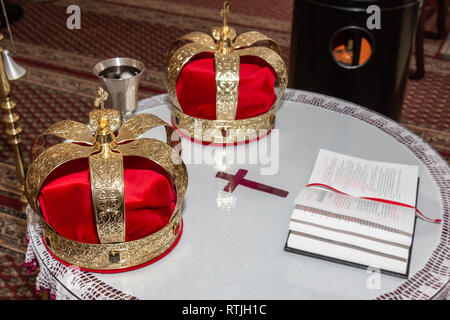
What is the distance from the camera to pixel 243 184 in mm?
1057

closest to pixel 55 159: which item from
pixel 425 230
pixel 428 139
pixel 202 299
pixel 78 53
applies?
pixel 202 299

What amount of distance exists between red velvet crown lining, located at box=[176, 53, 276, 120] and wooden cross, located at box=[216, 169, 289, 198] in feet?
0.50

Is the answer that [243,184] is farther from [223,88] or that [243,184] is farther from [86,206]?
[86,206]

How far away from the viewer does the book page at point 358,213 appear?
0.85 meters

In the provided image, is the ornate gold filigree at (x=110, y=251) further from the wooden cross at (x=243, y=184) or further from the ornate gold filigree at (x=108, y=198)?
the wooden cross at (x=243, y=184)

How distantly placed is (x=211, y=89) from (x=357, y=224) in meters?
0.46

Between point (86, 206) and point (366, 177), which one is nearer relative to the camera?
point (86, 206)

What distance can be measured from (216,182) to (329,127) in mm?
358

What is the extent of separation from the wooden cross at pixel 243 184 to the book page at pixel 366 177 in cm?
7

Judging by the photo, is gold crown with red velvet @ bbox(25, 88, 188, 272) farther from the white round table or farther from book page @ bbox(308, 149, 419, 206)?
book page @ bbox(308, 149, 419, 206)

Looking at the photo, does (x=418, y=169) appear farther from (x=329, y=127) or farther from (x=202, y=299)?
(x=202, y=299)

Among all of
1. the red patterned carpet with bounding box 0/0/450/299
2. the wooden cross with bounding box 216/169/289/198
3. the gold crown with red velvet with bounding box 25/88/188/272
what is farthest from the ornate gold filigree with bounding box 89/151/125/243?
the red patterned carpet with bounding box 0/0/450/299

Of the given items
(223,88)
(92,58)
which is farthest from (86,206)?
(92,58)

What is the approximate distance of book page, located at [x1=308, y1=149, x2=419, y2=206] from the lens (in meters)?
0.96
